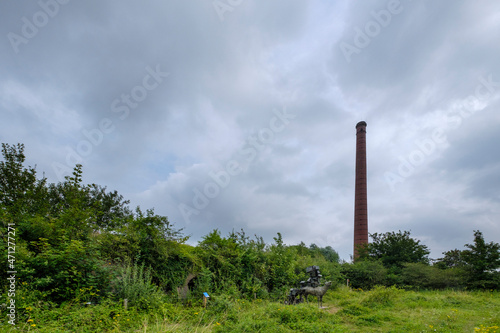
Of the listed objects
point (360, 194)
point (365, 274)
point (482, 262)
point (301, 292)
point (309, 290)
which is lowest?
point (301, 292)

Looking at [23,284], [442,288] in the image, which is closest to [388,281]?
[442,288]

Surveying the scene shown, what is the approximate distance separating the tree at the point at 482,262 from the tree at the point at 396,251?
4.12m

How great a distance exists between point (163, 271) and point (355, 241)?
24.1 meters

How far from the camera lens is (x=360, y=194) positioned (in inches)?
1158

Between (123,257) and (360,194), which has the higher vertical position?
(360,194)

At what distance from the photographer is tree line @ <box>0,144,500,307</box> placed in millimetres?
6965

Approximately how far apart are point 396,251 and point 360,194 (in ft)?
28.6

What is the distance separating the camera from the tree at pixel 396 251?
2100 centimetres

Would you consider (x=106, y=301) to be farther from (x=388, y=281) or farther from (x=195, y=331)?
(x=388, y=281)

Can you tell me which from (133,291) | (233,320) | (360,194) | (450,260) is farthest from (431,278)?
(133,291)

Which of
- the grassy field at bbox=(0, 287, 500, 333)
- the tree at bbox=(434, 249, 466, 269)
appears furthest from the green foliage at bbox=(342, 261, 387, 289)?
the grassy field at bbox=(0, 287, 500, 333)

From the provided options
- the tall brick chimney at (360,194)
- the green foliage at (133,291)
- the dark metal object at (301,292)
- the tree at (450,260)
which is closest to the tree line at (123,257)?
the green foliage at (133,291)

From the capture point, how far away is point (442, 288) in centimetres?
1742

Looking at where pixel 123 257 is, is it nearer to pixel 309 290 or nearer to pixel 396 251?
pixel 309 290
